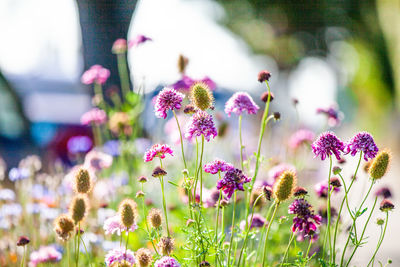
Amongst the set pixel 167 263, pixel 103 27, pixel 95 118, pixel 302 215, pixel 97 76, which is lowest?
pixel 167 263

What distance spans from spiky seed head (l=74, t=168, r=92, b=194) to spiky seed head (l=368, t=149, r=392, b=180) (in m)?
1.20

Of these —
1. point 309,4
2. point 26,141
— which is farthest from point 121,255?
point 309,4

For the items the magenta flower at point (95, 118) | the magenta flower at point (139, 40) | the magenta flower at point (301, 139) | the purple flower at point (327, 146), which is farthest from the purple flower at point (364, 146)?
the magenta flower at point (95, 118)

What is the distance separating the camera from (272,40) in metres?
23.9

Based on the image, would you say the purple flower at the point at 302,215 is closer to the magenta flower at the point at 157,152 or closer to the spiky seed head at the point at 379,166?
the spiky seed head at the point at 379,166

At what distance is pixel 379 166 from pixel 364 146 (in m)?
0.14

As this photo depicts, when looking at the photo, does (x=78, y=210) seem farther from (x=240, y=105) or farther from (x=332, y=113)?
(x=332, y=113)

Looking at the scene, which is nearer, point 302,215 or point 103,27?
point 302,215

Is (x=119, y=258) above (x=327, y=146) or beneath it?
beneath

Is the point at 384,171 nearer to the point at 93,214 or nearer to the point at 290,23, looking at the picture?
the point at 93,214

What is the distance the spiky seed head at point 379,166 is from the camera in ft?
7.35

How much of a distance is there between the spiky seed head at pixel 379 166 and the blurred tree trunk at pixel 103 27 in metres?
4.22

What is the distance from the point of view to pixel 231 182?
2109mm

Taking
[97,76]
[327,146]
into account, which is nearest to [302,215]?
[327,146]
